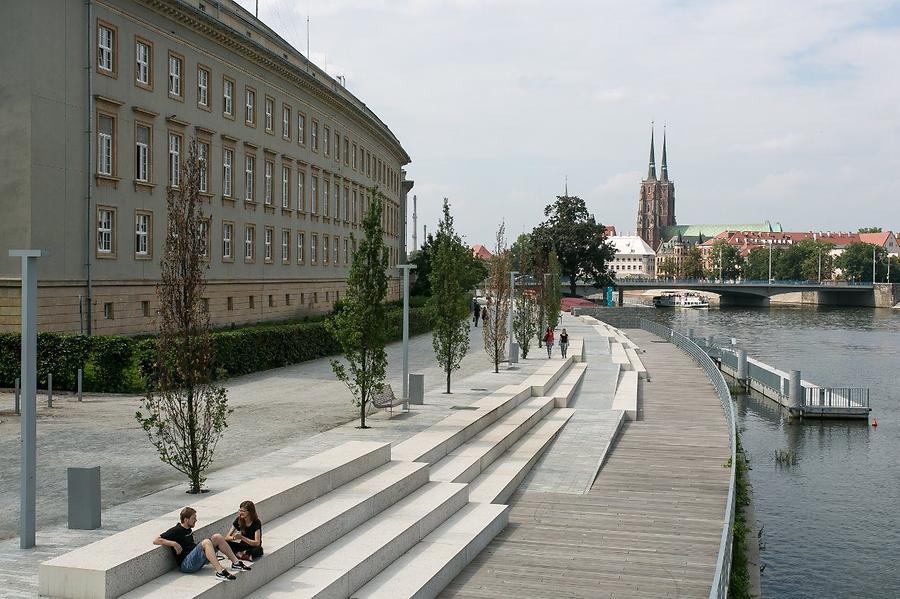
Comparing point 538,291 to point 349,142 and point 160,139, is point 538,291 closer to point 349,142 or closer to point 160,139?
point 349,142

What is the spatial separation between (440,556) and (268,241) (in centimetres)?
3584

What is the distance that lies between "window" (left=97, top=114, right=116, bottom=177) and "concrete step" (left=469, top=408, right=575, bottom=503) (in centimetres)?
1723

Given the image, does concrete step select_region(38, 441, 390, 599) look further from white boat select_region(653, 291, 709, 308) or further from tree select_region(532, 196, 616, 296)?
white boat select_region(653, 291, 709, 308)

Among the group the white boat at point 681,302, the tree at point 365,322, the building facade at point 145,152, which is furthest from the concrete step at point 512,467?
the white boat at point 681,302

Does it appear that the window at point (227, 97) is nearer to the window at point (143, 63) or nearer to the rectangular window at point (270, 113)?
the rectangular window at point (270, 113)

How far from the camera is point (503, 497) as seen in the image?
16.5 meters

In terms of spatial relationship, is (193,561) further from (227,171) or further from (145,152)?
(227,171)

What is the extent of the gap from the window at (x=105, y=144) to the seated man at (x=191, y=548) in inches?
935

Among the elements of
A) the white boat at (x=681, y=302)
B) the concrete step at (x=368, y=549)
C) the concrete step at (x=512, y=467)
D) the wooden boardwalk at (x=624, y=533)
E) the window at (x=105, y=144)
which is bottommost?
the wooden boardwalk at (x=624, y=533)

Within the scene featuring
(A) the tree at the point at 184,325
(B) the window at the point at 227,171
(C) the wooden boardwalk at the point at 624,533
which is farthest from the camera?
(B) the window at the point at 227,171

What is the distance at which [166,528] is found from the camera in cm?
1074

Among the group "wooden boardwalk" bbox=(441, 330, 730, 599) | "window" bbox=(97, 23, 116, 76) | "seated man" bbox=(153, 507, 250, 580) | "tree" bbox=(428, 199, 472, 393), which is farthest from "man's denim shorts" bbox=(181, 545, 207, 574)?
"window" bbox=(97, 23, 116, 76)

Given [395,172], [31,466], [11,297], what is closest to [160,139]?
[11,297]

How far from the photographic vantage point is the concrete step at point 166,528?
9164 millimetres
